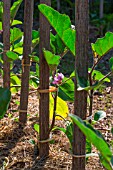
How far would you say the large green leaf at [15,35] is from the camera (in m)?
2.43

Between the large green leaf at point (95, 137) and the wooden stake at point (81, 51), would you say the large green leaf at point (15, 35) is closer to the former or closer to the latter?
the wooden stake at point (81, 51)

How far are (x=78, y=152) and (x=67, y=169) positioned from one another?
485mm

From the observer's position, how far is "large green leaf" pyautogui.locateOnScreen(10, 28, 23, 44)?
2.43 m

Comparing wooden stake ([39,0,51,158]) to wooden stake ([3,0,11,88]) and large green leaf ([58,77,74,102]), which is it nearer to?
large green leaf ([58,77,74,102])

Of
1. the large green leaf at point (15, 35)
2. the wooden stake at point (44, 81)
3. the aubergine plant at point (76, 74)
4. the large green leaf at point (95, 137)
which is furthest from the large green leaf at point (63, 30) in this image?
the large green leaf at point (15, 35)

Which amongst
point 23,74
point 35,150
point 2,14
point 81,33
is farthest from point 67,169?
point 2,14

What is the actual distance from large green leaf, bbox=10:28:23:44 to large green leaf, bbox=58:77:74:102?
521 mm

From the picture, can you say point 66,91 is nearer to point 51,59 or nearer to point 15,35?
point 51,59

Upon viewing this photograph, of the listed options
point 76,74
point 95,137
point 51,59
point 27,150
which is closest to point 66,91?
point 51,59

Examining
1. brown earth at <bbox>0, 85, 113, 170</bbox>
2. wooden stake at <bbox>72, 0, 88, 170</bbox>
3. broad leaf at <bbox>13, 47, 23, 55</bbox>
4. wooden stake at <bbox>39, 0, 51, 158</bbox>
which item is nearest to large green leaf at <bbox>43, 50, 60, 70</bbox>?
wooden stake at <bbox>39, 0, 51, 158</bbox>

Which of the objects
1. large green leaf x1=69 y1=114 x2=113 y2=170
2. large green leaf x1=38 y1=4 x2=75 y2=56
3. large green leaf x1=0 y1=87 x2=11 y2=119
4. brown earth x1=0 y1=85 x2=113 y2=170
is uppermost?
large green leaf x1=38 y1=4 x2=75 y2=56

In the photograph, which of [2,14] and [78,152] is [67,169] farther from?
[2,14]

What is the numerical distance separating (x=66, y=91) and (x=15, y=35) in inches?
24.1

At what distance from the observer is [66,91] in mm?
2031
